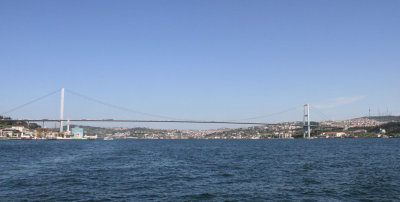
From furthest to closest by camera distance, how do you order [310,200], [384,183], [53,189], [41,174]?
1. [41,174]
2. [384,183]
3. [53,189]
4. [310,200]

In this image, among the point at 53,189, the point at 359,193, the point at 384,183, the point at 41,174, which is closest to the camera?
the point at 359,193

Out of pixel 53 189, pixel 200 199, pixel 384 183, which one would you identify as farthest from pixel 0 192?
pixel 384 183

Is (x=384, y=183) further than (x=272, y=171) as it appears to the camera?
No

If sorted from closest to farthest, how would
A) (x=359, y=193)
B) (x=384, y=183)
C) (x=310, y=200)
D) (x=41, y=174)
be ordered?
(x=310, y=200) < (x=359, y=193) < (x=384, y=183) < (x=41, y=174)

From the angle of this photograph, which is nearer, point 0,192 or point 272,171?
point 0,192

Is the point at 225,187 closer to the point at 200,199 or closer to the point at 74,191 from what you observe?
the point at 200,199

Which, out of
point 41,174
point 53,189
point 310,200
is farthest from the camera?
point 41,174

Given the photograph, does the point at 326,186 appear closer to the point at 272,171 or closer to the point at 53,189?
the point at 272,171

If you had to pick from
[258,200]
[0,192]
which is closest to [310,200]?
[258,200]
